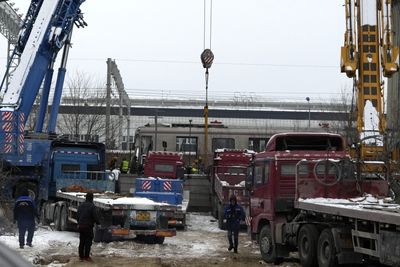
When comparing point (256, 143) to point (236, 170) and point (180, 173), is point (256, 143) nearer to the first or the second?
point (180, 173)

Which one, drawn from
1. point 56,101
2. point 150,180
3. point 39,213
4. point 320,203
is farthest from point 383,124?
point 56,101

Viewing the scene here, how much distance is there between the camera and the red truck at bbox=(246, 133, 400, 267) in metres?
10.6

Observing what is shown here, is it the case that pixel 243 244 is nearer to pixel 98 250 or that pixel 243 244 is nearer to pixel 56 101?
pixel 98 250

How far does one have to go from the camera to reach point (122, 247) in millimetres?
16531

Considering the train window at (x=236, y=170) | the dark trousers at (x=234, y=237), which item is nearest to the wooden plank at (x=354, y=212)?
the dark trousers at (x=234, y=237)

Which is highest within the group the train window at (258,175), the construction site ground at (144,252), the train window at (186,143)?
the train window at (186,143)

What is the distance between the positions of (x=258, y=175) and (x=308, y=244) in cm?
278

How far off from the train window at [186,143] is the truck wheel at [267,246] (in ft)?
91.8

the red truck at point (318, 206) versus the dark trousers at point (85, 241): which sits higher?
the red truck at point (318, 206)

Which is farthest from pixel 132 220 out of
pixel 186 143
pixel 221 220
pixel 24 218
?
pixel 186 143

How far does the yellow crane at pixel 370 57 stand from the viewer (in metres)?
18.7

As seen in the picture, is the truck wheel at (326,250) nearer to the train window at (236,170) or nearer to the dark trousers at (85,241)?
the dark trousers at (85,241)

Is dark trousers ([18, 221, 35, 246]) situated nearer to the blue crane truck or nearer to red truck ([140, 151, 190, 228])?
the blue crane truck

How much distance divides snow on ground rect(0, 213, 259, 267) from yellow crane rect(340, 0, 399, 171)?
17.0ft
